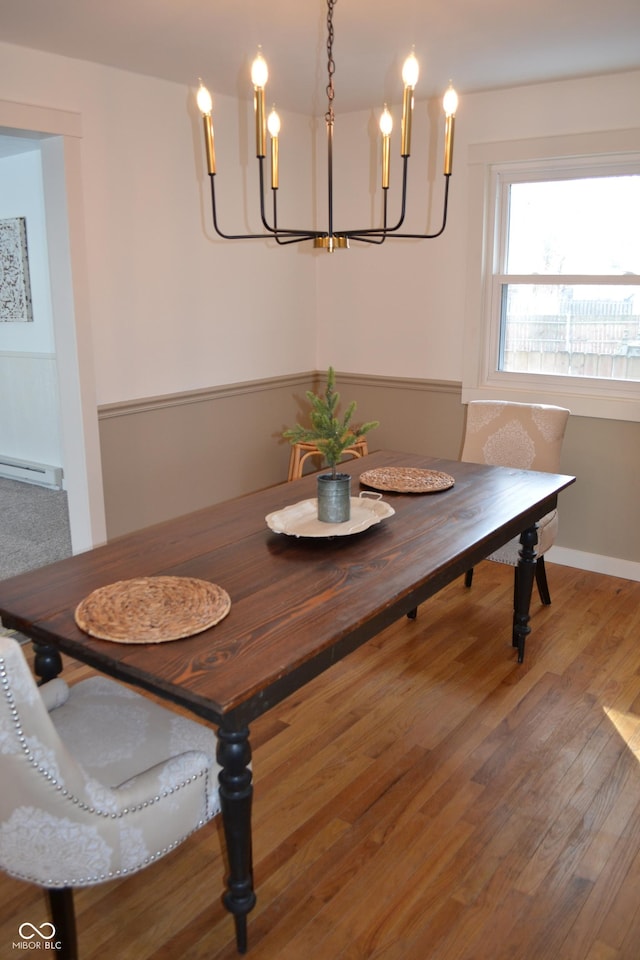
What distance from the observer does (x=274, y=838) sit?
201 cm

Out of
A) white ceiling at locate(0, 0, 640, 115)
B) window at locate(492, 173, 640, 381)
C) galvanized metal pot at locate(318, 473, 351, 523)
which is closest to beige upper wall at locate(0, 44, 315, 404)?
white ceiling at locate(0, 0, 640, 115)

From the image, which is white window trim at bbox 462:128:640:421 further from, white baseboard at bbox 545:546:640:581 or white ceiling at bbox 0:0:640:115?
white baseboard at bbox 545:546:640:581

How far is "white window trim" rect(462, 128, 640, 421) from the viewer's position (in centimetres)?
345

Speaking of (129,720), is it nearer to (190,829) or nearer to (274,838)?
(190,829)

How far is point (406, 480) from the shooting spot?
108 inches

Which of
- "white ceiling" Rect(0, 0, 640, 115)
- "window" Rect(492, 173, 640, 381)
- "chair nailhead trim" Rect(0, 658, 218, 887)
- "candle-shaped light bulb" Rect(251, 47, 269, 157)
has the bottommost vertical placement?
"chair nailhead trim" Rect(0, 658, 218, 887)

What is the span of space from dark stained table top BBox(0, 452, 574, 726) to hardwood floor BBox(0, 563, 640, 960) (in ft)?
2.03

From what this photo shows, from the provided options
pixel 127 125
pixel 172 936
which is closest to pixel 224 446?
pixel 127 125

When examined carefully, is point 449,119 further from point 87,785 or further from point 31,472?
point 31,472

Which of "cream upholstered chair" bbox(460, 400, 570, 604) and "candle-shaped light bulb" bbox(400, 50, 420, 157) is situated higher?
"candle-shaped light bulb" bbox(400, 50, 420, 157)

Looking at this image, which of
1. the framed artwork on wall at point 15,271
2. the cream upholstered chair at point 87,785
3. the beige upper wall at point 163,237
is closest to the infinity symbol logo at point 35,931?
the cream upholstered chair at point 87,785

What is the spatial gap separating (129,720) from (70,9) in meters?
2.24

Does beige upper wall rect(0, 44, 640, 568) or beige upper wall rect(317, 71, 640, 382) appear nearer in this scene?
beige upper wall rect(0, 44, 640, 568)

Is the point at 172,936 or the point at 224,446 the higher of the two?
the point at 224,446
